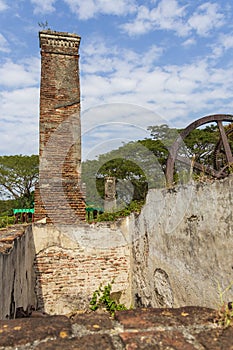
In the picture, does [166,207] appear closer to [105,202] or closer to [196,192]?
[196,192]

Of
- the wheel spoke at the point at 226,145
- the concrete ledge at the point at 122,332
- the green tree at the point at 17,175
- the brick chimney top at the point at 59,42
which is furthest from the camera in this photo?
the green tree at the point at 17,175

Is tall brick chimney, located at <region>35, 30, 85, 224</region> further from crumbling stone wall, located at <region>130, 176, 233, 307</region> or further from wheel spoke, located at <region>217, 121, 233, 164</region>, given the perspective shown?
wheel spoke, located at <region>217, 121, 233, 164</region>

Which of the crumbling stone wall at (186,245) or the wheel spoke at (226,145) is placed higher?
the wheel spoke at (226,145)

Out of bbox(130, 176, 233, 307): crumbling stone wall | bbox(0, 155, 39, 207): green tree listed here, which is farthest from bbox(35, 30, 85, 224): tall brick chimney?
bbox(0, 155, 39, 207): green tree

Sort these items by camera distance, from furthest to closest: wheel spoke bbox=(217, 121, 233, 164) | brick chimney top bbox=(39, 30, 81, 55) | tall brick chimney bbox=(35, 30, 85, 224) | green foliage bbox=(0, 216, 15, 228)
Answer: brick chimney top bbox=(39, 30, 81, 55) → tall brick chimney bbox=(35, 30, 85, 224) → green foliage bbox=(0, 216, 15, 228) → wheel spoke bbox=(217, 121, 233, 164)

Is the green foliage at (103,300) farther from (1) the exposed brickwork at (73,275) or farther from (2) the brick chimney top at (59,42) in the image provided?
(2) the brick chimney top at (59,42)

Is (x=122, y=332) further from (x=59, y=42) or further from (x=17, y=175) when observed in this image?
(x=17, y=175)

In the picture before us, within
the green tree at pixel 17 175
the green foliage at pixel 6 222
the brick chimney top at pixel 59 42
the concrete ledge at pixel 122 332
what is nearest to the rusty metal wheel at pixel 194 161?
the concrete ledge at pixel 122 332

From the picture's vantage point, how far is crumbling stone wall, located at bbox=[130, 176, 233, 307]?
2957 millimetres

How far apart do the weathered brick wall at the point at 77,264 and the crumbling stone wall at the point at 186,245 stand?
830 millimetres

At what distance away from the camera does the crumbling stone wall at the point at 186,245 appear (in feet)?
9.70

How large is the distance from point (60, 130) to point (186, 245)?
15.7 feet

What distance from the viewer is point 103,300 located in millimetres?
6133

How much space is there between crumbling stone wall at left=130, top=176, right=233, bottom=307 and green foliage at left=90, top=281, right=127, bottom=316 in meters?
0.72
